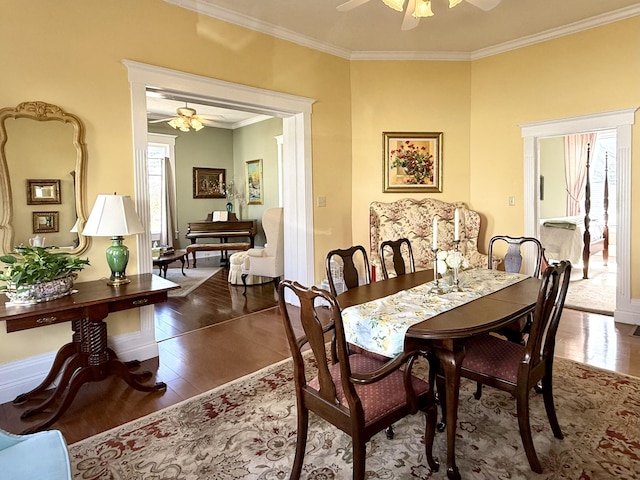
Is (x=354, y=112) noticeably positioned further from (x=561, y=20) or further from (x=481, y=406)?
(x=481, y=406)

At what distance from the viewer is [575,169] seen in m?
7.98

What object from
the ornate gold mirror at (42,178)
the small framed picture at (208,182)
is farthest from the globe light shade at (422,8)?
the small framed picture at (208,182)

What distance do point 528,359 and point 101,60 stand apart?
3374mm

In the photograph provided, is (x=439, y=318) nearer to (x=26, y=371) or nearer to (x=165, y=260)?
(x=26, y=371)

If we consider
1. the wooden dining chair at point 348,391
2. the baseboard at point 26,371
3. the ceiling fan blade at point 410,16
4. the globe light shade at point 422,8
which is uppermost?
the ceiling fan blade at point 410,16

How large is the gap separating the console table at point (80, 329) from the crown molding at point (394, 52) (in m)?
2.40

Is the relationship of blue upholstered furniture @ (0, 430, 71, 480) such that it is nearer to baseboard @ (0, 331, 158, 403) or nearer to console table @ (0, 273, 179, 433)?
console table @ (0, 273, 179, 433)

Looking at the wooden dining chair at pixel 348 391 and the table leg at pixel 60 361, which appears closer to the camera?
the wooden dining chair at pixel 348 391

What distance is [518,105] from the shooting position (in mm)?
4602

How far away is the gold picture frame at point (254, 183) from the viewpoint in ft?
27.4

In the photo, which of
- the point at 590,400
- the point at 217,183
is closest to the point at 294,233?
the point at 590,400

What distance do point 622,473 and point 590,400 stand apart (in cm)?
70

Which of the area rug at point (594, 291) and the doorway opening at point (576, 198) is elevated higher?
the doorway opening at point (576, 198)

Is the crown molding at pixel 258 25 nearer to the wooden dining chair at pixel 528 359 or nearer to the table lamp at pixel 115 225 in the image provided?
the table lamp at pixel 115 225
